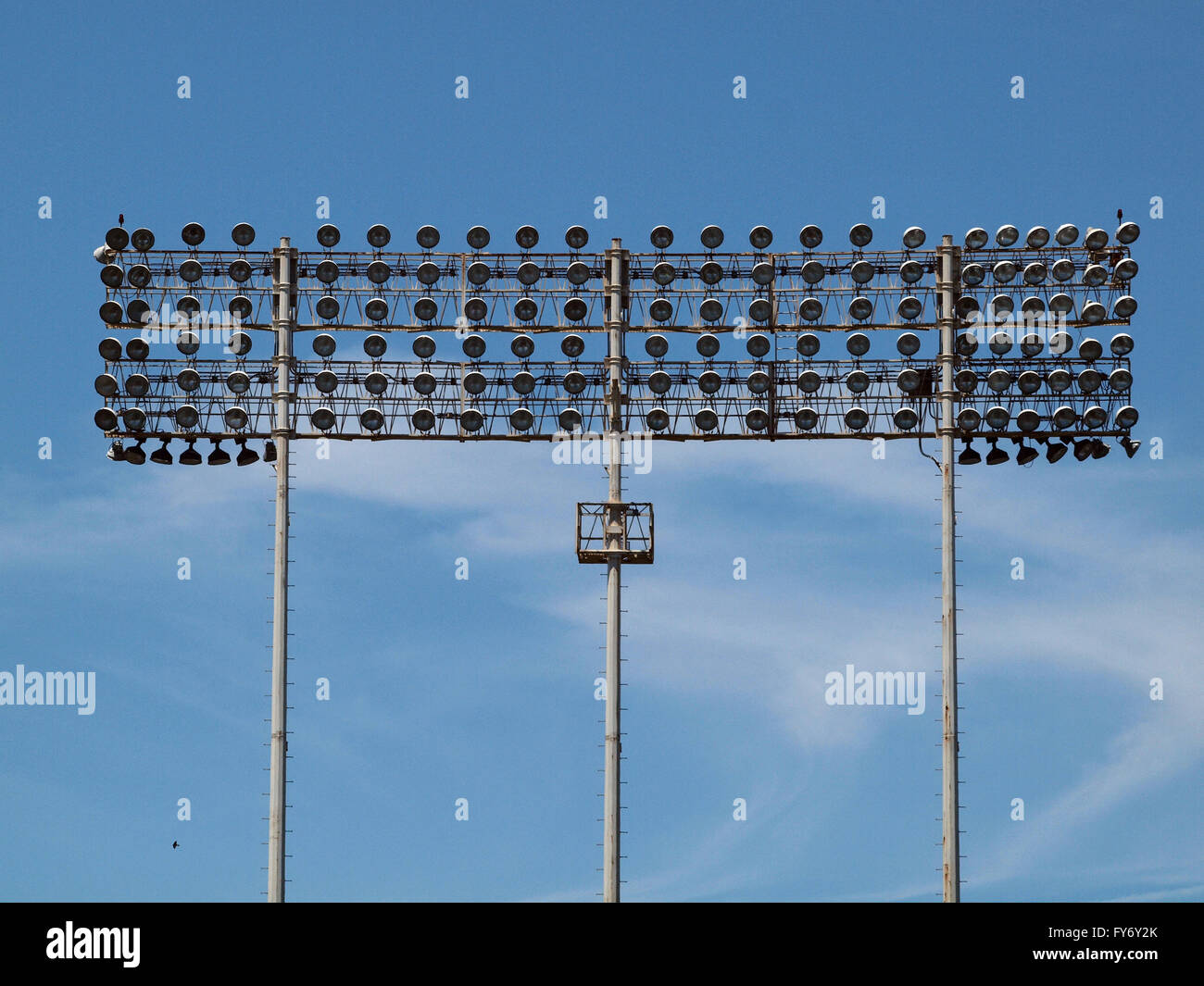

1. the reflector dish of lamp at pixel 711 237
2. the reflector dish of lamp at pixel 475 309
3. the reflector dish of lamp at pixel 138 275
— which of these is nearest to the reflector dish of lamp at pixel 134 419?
the reflector dish of lamp at pixel 138 275

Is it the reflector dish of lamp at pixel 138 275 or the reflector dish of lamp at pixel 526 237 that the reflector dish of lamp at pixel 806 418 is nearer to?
the reflector dish of lamp at pixel 526 237

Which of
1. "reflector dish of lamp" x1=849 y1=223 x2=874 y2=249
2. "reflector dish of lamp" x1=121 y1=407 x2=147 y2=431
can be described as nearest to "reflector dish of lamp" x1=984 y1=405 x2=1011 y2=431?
"reflector dish of lamp" x1=849 y1=223 x2=874 y2=249

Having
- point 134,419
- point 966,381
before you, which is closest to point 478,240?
point 134,419

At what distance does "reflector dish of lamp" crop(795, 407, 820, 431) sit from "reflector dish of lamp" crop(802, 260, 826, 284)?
11.5 ft

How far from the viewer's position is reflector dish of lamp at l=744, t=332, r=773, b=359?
217 ft

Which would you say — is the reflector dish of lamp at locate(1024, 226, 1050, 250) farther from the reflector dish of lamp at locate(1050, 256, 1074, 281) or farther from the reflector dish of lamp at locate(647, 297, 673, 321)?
the reflector dish of lamp at locate(647, 297, 673, 321)

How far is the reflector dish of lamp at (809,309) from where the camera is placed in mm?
66438

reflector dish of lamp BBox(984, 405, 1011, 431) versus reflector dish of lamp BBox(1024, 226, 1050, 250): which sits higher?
reflector dish of lamp BBox(1024, 226, 1050, 250)

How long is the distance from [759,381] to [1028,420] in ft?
24.0

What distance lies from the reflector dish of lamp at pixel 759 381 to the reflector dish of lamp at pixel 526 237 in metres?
6.87
